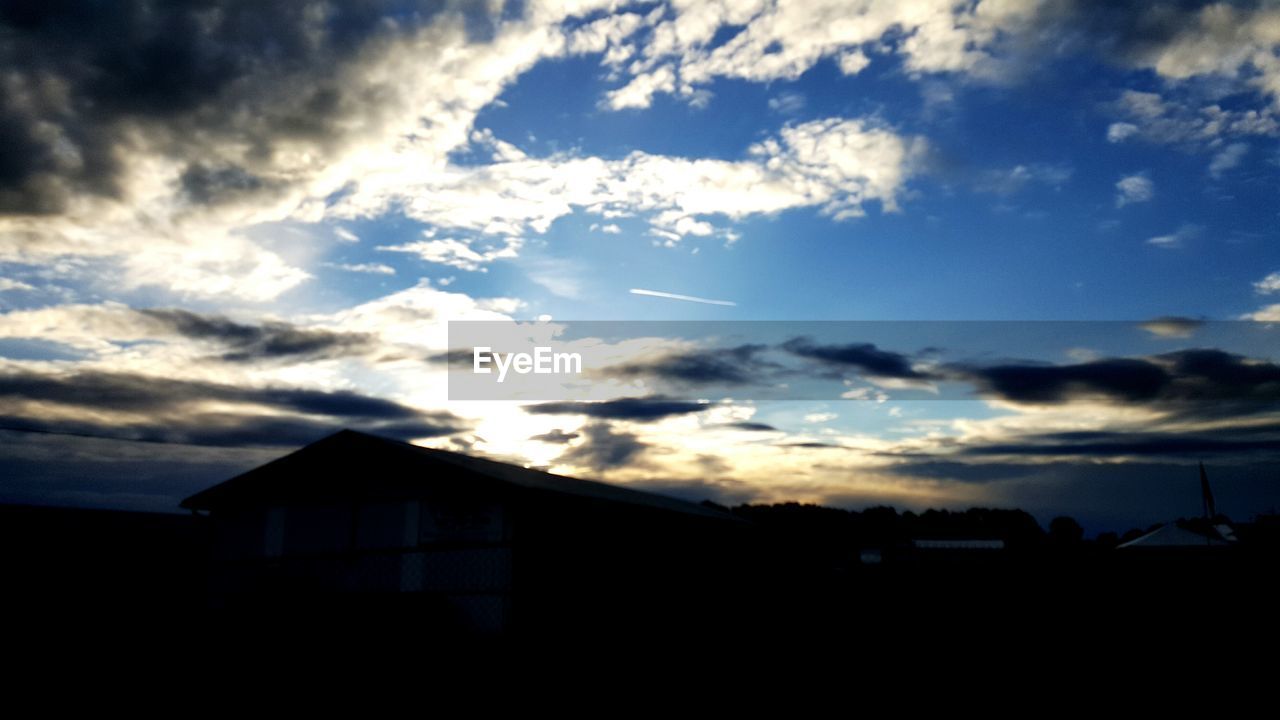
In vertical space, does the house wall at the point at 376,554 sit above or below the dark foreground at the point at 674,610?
above

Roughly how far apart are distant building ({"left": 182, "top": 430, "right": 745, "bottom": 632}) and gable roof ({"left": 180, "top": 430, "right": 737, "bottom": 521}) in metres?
0.03

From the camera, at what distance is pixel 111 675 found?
12250 millimetres

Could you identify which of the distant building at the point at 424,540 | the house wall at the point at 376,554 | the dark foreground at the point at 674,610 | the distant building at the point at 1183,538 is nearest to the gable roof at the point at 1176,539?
the distant building at the point at 1183,538

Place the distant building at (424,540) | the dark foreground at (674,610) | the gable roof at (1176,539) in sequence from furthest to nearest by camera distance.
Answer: the gable roof at (1176,539)
the distant building at (424,540)
the dark foreground at (674,610)

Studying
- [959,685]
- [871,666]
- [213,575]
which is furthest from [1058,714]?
[213,575]

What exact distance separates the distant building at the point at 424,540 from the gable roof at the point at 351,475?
0.10 ft

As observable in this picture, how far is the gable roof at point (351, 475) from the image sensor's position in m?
16.1

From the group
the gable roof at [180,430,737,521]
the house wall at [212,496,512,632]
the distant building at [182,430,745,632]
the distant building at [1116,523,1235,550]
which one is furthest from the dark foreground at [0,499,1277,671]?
the distant building at [1116,523,1235,550]

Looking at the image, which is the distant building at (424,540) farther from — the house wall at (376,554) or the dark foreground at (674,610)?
→ the dark foreground at (674,610)

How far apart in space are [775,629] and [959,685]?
9339 mm

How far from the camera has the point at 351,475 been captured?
58.1ft

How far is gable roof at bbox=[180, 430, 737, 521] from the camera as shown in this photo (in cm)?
1608

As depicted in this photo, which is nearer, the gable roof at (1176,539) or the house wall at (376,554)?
the house wall at (376,554)

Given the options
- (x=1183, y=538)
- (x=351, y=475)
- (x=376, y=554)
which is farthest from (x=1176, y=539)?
(x=351, y=475)
